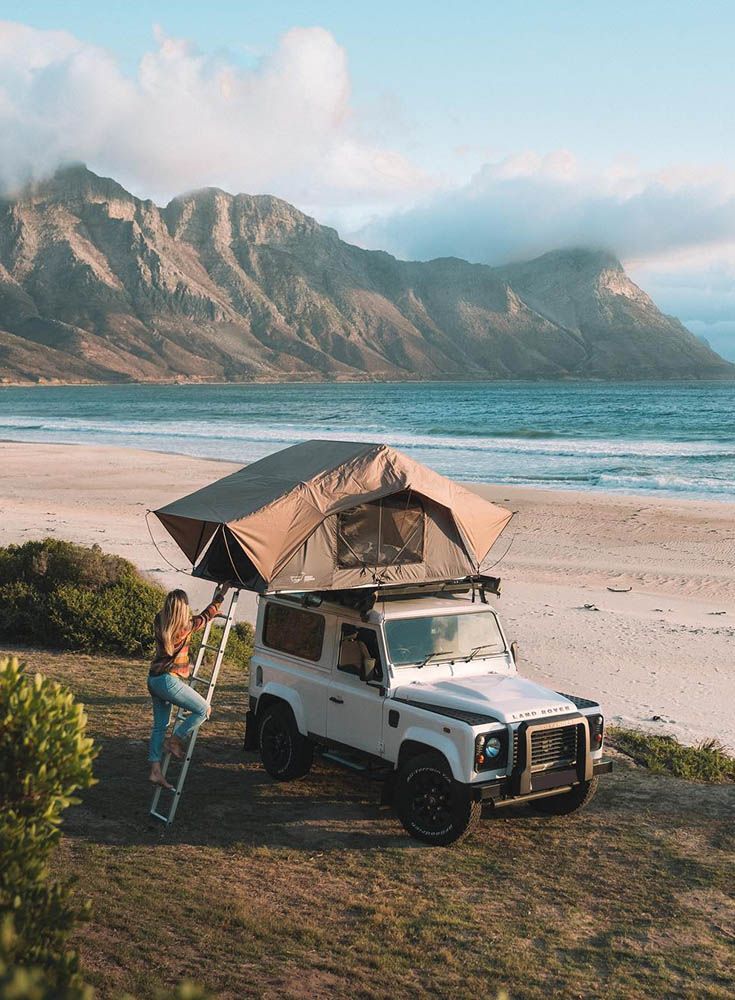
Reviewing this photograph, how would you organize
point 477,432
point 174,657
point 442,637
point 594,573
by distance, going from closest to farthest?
1. point 174,657
2. point 442,637
3. point 594,573
4. point 477,432

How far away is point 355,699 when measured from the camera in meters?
9.36

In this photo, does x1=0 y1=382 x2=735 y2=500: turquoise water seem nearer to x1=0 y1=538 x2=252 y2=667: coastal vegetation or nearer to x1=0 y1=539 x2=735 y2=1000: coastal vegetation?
x1=0 y1=538 x2=252 y2=667: coastal vegetation

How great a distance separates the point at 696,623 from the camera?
18.5 m

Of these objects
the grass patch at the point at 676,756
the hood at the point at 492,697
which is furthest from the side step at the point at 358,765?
the grass patch at the point at 676,756

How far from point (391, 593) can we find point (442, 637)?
2.15 feet

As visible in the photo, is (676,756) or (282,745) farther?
(676,756)

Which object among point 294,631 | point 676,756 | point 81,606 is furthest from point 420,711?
point 81,606

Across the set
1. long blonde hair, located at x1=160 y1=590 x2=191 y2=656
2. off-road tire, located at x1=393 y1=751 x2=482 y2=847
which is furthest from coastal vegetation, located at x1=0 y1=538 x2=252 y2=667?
off-road tire, located at x1=393 y1=751 x2=482 y2=847

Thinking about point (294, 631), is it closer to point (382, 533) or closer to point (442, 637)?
point (382, 533)

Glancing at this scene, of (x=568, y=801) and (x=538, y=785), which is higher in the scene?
(x=538, y=785)

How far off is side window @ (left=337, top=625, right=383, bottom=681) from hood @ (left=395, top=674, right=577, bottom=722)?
→ 32 centimetres

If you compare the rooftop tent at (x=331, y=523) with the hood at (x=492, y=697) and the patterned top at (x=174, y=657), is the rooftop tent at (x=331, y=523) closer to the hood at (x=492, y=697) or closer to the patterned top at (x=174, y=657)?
the patterned top at (x=174, y=657)

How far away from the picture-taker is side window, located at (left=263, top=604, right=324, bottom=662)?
9.96 meters

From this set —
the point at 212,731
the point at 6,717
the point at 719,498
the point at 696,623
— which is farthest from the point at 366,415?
the point at 6,717
